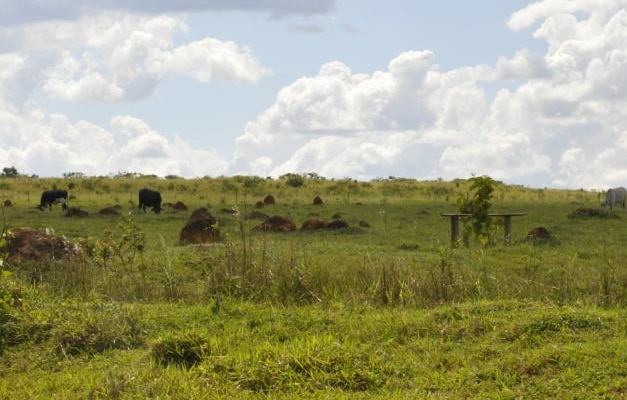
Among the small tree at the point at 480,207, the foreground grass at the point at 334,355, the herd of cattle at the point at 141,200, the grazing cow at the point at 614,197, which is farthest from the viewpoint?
the herd of cattle at the point at 141,200

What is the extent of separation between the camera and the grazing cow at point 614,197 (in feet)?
114

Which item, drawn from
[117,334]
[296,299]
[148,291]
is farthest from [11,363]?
[296,299]

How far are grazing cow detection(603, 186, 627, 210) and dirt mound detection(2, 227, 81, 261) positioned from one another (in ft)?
89.3

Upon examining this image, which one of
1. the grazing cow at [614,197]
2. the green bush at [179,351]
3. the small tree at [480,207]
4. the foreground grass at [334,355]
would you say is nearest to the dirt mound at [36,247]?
the foreground grass at [334,355]

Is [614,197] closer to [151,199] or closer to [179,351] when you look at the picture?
[151,199]

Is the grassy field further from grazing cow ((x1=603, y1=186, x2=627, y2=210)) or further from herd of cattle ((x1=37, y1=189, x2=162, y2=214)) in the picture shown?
grazing cow ((x1=603, y1=186, x2=627, y2=210))

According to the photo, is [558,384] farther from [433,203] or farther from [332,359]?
[433,203]

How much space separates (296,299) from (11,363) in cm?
366

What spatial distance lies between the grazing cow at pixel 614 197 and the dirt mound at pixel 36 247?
89.3ft

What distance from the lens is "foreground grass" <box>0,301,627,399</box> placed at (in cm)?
653

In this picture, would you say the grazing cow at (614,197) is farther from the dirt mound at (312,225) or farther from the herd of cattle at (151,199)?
the dirt mound at (312,225)

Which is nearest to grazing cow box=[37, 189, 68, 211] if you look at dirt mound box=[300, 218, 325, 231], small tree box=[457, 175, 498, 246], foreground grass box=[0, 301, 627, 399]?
dirt mound box=[300, 218, 325, 231]

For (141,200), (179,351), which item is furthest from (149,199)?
(179,351)

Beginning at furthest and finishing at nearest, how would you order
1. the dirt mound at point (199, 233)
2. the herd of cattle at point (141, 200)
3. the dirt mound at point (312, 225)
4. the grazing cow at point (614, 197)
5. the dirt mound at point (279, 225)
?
the herd of cattle at point (141, 200) → the grazing cow at point (614, 197) → the dirt mound at point (312, 225) → the dirt mound at point (279, 225) → the dirt mound at point (199, 233)
